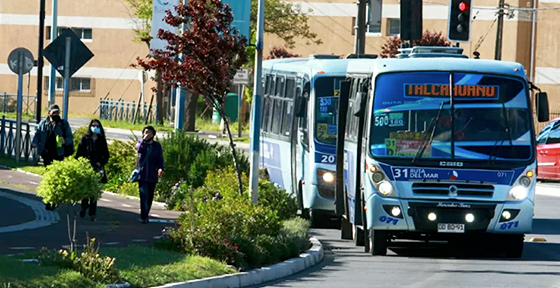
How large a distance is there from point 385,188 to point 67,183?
4.69 meters

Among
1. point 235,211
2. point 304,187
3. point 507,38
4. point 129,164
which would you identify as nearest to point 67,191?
point 235,211

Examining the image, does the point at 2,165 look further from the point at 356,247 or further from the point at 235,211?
the point at 235,211

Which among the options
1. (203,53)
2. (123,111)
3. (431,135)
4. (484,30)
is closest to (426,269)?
(431,135)

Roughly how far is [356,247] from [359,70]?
8.96ft

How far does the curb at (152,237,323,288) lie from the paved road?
154 millimetres

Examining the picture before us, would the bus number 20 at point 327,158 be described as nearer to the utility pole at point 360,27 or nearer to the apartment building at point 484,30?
the utility pole at point 360,27

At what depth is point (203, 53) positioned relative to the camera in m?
20.4

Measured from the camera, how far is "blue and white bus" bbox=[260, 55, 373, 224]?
2136 cm

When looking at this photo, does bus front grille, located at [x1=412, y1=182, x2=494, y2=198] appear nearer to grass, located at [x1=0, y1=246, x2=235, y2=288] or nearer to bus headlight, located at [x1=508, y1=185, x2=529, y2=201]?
bus headlight, located at [x1=508, y1=185, x2=529, y2=201]

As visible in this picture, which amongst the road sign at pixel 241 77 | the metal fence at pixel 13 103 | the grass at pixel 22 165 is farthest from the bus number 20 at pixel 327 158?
the metal fence at pixel 13 103

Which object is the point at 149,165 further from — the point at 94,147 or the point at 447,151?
the point at 447,151

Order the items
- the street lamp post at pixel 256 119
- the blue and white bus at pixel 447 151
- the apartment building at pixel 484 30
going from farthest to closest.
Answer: the apartment building at pixel 484 30, the street lamp post at pixel 256 119, the blue and white bus at pixel 447 151

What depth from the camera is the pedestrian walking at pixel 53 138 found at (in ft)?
71.5

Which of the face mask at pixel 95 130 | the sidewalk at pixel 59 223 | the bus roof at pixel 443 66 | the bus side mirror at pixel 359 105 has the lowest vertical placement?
the sidewalk at pixel 59 223
